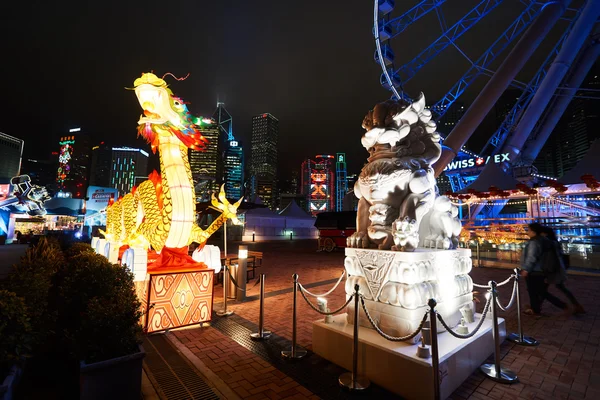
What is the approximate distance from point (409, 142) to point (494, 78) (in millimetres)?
16715

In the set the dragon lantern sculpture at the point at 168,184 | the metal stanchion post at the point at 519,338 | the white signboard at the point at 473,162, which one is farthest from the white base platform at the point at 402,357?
the white signboard at the point at 473,162

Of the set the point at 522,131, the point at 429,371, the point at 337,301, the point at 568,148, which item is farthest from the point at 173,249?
the point at 568,148

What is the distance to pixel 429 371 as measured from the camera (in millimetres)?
2285

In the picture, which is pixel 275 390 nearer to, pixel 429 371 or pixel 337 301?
pixel 429 371

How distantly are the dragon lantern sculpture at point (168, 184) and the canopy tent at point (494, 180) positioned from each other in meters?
11.0

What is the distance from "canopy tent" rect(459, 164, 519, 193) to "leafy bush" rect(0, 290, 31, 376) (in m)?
13.0

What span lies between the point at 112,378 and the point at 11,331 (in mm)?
759

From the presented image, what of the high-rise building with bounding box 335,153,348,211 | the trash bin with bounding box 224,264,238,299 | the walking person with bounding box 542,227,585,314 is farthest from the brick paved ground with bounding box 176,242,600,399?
the high-rise building with bounding box 335,153,348,211

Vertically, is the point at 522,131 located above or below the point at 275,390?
above

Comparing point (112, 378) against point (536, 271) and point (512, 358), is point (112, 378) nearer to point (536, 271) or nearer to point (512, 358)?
point (512, 358)

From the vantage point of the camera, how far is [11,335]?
185 cm

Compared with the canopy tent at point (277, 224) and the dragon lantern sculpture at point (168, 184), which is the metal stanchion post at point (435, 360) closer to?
the dragon lantern sculpture at point (168, 184)

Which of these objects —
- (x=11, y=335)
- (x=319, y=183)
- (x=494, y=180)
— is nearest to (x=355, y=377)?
(x=11, y=335)

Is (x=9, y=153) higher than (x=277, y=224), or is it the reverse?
(x=9, y=153)
